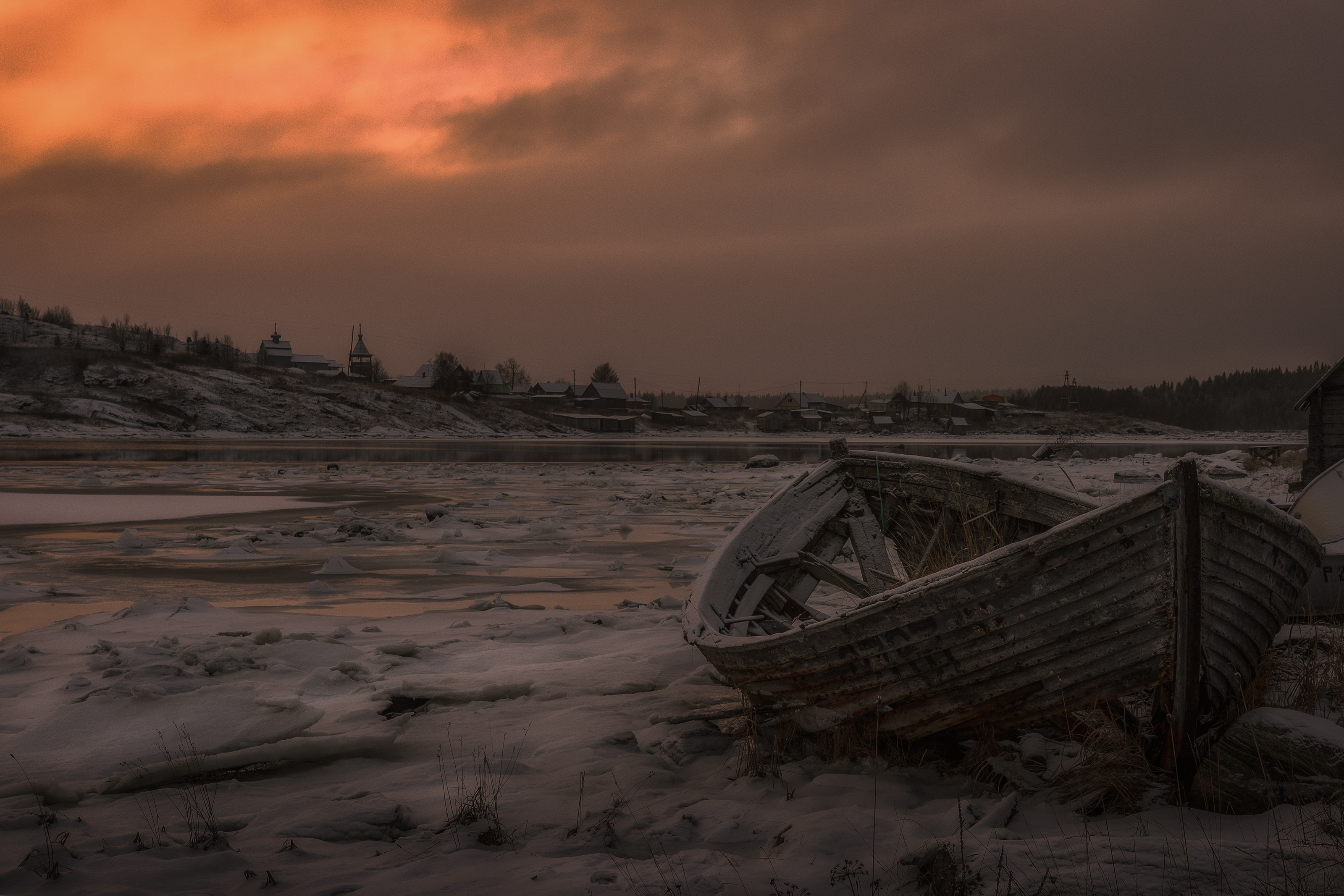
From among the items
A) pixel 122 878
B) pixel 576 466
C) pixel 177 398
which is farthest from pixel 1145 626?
pixel 177 398

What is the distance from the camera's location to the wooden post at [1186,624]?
3043mm

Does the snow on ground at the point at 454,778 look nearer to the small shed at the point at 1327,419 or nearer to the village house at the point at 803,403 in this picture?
the small shed at the point at 1327,419

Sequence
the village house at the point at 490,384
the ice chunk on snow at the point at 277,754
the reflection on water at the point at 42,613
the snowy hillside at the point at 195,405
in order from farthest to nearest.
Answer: the village house at the point at 490,384, the snowy hillside at the point at 195,405, the reflection on water at the point at 42,613, the ice chunk on snow at the point at 277,754

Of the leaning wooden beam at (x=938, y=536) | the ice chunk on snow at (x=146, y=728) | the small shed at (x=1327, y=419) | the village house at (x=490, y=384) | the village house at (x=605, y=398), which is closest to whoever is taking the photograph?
the ice chunk on snow at (x=146, y=728)

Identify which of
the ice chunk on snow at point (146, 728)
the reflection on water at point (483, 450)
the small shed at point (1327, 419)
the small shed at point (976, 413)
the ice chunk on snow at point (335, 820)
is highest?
the small shed at point (976, 413)

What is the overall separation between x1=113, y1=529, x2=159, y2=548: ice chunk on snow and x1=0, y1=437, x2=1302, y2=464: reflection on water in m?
15.9

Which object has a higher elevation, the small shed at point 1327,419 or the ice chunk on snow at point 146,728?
the small shed at point 1327,419

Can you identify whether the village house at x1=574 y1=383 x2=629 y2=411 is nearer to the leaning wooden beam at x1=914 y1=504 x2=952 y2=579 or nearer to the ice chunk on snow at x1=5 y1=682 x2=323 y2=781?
the leaning wooden beam at x1=914 y1=504 x2=952 y2=579

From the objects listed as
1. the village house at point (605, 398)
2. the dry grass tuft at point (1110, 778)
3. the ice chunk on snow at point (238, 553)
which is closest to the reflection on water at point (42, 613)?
the ice chunk on snow at point (238, 553)

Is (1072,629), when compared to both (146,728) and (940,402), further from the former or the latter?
(940,402)

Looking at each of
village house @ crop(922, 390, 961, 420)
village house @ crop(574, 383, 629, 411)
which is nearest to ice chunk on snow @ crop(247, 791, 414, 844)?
village house @ crop(574, 383, 629, 411)

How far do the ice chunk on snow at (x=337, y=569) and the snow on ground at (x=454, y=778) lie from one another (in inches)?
22.0

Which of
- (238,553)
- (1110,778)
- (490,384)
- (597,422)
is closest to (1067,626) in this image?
(1110,778)

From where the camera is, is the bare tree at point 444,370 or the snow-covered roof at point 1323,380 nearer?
the snow-covered roof at point 1323,380
